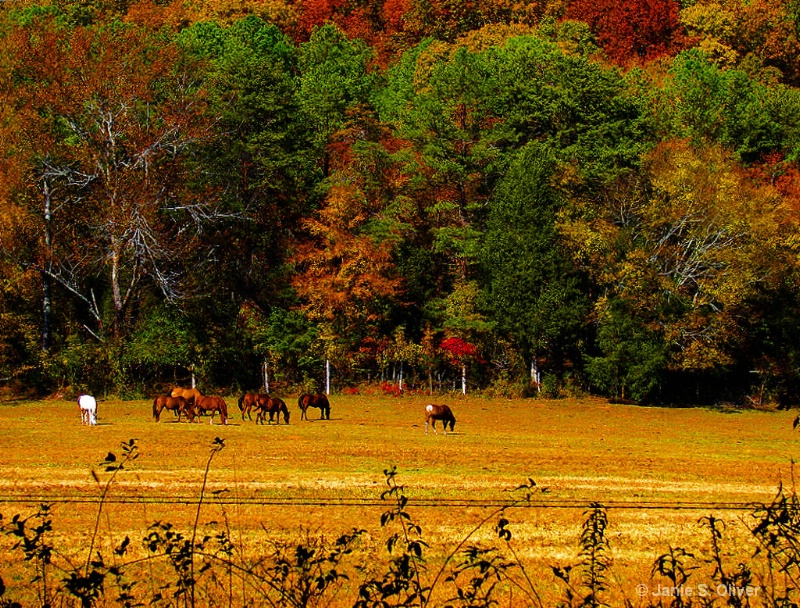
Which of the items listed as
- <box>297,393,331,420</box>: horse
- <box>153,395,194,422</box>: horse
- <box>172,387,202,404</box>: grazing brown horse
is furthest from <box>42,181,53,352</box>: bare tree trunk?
<box>297,393,331,420</box>: horse

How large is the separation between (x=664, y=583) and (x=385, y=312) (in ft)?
162

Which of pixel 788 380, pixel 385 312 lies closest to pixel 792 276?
pixel 788 380

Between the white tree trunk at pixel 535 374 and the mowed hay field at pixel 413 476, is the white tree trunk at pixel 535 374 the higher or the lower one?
the higher one

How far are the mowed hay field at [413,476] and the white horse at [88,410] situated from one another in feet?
1.28

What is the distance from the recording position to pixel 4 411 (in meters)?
49.6

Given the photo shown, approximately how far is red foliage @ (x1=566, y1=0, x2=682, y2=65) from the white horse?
75092 millimetres

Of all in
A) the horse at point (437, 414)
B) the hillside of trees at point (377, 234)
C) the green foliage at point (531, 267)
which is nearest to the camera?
the horse at point (437, 414)

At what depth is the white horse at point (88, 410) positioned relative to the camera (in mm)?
40603

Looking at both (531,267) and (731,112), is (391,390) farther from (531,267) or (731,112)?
(731,112)

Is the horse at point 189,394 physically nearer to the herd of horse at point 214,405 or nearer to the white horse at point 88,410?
the herd of horse at point 214,405

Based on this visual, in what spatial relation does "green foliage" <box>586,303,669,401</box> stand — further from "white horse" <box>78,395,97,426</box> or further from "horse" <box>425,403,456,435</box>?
"white horse" <box>78,395,97,426</box>

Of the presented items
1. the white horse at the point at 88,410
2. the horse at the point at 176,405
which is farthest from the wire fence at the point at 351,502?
the horse at the point at 176,405

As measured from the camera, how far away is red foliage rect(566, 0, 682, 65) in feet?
348

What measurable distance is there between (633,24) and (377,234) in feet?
178
